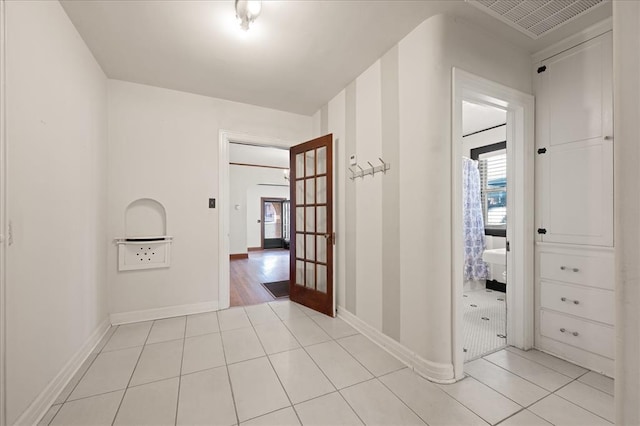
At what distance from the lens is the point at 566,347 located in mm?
2062

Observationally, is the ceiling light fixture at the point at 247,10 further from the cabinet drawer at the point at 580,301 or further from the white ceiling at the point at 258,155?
the white ceiling at the point at 258,155

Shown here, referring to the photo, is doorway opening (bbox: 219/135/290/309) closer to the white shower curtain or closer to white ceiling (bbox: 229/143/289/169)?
white ceiling (bbox: 229/143/289/169)

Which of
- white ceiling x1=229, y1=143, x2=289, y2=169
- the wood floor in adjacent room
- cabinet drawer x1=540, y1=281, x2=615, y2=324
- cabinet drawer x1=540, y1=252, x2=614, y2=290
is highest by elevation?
white ceiling x1=229, y1=143, x2=289, y2=169

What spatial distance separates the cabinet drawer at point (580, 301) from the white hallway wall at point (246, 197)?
6.82 meters

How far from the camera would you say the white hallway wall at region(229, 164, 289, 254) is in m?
7.52

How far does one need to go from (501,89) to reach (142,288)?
4.03m

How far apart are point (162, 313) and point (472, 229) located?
14.6 feet

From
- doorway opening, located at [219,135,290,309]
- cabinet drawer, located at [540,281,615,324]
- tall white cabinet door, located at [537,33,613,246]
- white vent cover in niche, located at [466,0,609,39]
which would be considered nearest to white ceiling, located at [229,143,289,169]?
doorway opening, located at [219,135,290,309]

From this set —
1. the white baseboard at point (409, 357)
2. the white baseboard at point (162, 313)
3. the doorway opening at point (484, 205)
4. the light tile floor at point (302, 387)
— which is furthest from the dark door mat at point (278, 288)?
the doorway opening at point (484, 205)

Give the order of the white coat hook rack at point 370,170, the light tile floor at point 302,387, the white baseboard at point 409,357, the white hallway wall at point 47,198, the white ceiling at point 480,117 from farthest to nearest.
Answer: the white ceiling at point 480,117
the white coat hook rack at point 370,170
the white baseboard at point 409,357
the light tile floor at point 302,387
the white hallway wall at point 47,198

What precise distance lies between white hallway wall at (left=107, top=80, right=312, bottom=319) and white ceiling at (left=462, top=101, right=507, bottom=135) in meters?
3.07

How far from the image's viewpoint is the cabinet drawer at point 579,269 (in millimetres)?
1868

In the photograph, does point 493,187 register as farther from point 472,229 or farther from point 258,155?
point 258,155

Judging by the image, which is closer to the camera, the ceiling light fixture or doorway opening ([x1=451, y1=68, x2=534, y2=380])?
the ceiling light fixture
